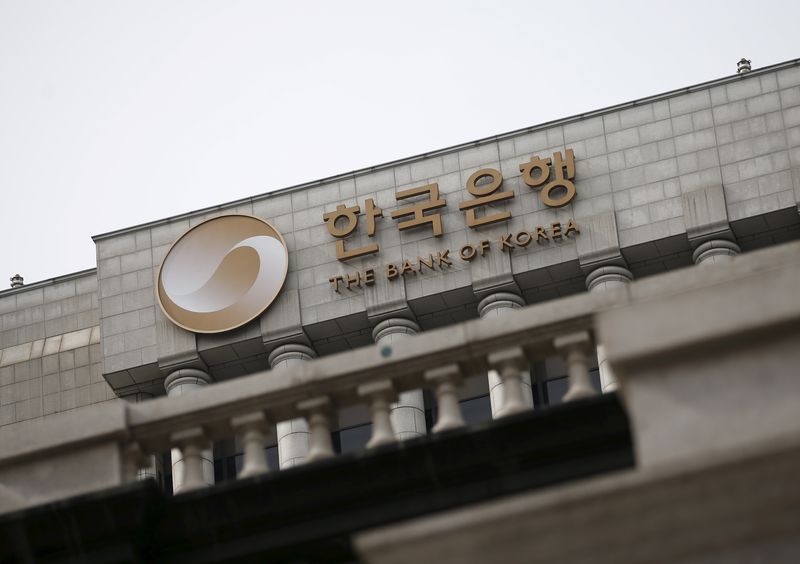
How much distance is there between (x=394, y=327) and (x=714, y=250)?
8512 mm

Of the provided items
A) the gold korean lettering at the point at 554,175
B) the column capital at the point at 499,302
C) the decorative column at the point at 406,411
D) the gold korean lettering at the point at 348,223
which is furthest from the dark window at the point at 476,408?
the gold korean lettering at the point at 554,175

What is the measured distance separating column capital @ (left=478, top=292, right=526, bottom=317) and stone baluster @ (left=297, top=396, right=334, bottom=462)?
27.9 meters

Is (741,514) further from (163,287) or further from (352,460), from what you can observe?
(163,287)

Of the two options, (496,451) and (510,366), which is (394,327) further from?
(496,451)

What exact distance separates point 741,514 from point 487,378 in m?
33.2

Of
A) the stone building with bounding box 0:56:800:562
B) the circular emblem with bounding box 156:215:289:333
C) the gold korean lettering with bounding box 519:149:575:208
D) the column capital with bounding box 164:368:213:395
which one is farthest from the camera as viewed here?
the column capital with bounding box 164:368:213:395

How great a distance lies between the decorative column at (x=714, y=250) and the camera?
1865 inches

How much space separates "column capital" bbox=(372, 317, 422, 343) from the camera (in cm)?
4881

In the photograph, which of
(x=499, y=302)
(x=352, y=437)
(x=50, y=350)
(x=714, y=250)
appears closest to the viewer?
→ (x=714, y=250)

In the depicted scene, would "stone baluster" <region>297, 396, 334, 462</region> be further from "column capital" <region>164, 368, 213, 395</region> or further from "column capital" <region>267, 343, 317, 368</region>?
"column capital" <region>164, 368, 213, 395</region>

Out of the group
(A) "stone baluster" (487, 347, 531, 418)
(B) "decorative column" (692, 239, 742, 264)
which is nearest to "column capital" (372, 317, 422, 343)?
(B) "decorative column" (692, 239, 742, 264)

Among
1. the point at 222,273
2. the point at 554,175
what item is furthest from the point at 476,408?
the point at 222,273

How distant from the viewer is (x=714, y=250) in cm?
4750

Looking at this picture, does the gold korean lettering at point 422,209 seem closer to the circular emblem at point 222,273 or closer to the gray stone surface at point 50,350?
the circular emblem at point 222,273
